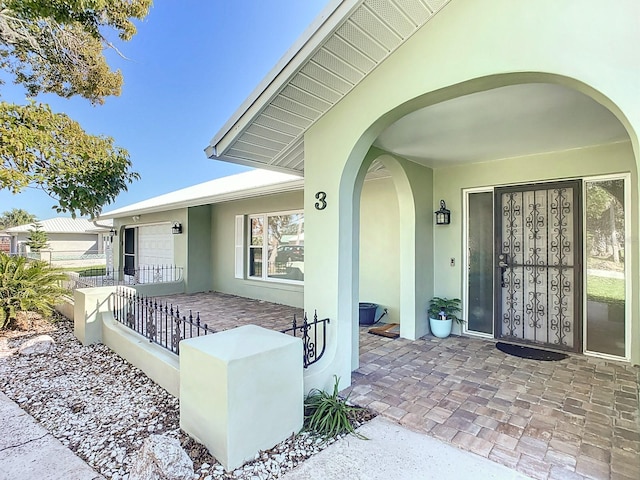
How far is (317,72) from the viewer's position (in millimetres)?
3275

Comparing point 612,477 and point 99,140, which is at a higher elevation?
point 99,140

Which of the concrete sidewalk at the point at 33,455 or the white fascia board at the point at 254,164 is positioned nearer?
the concrete sidewalk at the point at 33,455

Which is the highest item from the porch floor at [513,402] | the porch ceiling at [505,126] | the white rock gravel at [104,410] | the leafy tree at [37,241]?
the porch ceiling at [505,126]

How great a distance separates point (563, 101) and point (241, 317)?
615 centimetres

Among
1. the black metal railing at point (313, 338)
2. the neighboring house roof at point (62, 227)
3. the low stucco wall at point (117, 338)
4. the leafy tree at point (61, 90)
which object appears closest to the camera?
the black metal railing at point (313, 338)

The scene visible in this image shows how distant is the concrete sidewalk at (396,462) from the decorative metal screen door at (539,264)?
3347 millimetres

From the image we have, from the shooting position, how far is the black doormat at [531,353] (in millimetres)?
4539

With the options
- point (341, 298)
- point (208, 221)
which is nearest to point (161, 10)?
point (208, 221)

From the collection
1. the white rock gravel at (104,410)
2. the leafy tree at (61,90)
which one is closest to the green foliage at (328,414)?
the white rock gravel at (104,410)

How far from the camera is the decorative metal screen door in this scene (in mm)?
4766

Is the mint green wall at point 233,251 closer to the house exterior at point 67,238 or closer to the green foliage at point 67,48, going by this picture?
the green foliage at point 67,48

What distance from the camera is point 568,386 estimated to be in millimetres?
3656

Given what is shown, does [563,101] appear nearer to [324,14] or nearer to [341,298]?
[324,14]

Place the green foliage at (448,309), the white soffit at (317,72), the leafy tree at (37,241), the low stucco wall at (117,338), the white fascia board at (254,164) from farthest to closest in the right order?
1. the leafy tree at (37,241)
2. the green foliage at (448,309)
3. the white fascia board at (254,164)
4. the low stucco wall at (117,338)
5. the white soffit at (317,72)
